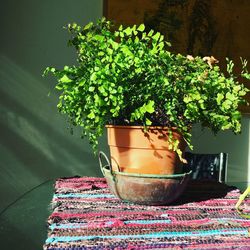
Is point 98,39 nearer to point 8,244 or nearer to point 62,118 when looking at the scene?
point 8,244

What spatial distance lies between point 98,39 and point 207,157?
0.94 m

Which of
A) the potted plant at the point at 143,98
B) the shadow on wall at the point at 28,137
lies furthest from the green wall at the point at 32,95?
the potted plant at the point at 143,98

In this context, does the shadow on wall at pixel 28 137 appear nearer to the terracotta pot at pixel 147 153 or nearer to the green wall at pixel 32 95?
the green wall at pixel 32 95

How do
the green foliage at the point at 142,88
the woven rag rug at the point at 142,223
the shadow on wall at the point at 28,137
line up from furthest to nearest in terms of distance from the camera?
the shadow on wall at the point at 28,137 → the green foliage at the point at 142,88 → the woven rag rug at the point at 142,223

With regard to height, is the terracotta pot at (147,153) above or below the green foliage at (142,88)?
below

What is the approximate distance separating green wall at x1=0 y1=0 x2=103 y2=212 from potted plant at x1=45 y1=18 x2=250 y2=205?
56.8 inches

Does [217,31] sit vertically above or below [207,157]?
above

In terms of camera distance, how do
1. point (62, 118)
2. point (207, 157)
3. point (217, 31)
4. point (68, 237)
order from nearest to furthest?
point (68, 237)
point (207, 157)
point (62, 118)
point (217, 31)

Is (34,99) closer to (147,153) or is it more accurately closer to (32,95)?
(32,95)

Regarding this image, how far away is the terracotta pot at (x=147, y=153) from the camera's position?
1.02 meters

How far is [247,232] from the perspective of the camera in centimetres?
82

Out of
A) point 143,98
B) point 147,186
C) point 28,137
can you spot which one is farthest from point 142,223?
point 28,137

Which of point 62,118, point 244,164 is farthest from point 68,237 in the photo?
point 244,164

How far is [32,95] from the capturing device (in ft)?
8.08
